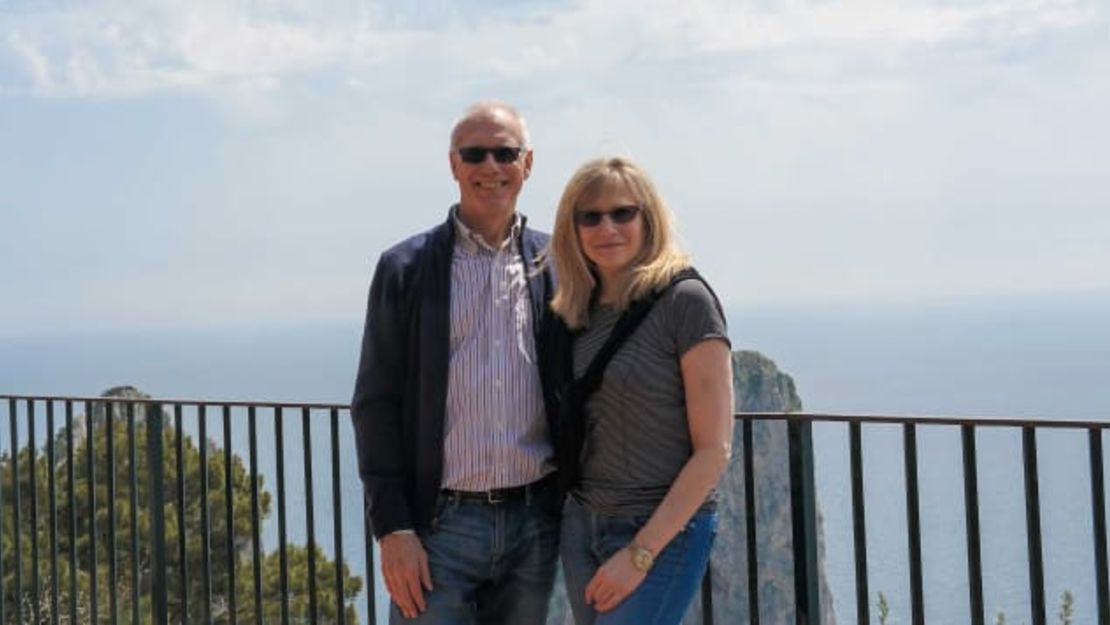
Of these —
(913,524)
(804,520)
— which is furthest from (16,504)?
(913,524)

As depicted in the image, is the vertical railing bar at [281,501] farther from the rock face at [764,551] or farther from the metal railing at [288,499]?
the rock face at [764,551]

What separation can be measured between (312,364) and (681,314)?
151002 mm

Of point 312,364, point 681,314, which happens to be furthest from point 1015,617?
point 312,364

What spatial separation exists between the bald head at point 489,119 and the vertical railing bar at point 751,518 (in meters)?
1.35

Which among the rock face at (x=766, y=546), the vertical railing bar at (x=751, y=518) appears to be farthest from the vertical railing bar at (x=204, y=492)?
the vertical railing bar at (x=751, y=518)

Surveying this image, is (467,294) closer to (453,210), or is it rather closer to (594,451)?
(453,210)

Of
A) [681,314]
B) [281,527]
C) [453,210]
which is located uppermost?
[453,210]

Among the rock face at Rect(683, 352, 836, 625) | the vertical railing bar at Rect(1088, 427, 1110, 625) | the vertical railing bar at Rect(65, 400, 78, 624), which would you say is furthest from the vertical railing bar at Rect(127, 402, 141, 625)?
the vertical railing bar at Rect(1088, 427, 1110, 625)

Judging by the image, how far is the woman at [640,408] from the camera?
9.07 feet

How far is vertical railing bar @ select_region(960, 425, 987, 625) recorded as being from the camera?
3.86m

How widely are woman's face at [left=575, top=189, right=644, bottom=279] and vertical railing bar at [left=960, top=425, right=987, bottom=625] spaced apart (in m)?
1.41

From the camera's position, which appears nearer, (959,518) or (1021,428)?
(1021,428)

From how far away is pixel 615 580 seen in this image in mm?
2781

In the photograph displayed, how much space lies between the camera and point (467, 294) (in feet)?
9.93
